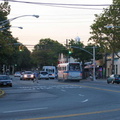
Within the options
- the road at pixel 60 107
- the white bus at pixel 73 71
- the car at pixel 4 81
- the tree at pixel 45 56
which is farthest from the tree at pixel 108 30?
the tree at pixel 45 56

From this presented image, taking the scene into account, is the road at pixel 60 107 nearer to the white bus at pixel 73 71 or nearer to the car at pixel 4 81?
the car at pixel 4 81

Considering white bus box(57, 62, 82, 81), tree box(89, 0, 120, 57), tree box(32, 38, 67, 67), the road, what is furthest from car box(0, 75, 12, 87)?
tree box(32, 38, 67, 67)

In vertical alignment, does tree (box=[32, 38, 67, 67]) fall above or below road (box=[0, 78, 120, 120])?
above

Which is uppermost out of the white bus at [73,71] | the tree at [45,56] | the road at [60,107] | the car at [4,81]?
the tree at [45,56]

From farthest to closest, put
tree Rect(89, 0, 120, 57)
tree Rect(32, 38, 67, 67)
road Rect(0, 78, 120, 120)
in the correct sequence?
tree Rect(32, 38, 67, 67), tree Rect(89, 0, 120, 57), road Rect(0, 78, 120, 120)

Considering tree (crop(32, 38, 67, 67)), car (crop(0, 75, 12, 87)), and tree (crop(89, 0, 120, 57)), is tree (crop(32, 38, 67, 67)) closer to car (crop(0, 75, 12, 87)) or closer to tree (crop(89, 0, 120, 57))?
tree (crop(89, 0, 120, 57))

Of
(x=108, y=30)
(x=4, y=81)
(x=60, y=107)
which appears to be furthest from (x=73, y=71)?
(x=60, y=107)

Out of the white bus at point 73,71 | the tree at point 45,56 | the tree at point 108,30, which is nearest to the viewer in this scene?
the white bus at point 73,71

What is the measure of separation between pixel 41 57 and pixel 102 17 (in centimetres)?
7016

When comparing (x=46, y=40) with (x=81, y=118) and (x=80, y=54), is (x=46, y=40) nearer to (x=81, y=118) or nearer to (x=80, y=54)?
(x=80, y=54)

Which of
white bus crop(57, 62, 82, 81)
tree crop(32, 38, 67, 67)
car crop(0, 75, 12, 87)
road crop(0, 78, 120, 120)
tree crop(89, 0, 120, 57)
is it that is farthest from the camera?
tree crop(32, 38, 67, 67)

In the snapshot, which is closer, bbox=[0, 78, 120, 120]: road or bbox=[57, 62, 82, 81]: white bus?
bbox=[0, 78, 120, 120]: road

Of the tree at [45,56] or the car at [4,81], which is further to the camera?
the tree at [45,56]

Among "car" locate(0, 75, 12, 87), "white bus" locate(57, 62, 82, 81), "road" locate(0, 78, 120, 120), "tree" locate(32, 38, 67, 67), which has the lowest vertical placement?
"road" locate(0, 78, 120, 120)
